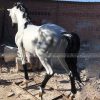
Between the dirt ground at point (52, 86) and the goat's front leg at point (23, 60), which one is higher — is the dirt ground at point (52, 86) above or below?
below

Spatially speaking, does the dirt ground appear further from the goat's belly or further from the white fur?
the goat's belly

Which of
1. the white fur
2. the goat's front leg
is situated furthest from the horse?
the goat's front leg

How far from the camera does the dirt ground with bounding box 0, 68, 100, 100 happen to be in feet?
26.8

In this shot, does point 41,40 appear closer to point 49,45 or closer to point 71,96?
point 49,45

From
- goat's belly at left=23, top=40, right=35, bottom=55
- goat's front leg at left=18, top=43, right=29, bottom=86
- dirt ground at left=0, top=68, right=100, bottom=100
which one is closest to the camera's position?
dirt ground at left=0, top=68, right=100, bottom=100

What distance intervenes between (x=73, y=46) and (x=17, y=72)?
251 centimetres

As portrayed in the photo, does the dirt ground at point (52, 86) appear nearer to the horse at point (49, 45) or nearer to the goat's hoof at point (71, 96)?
the goat's hoof at point (71, 96)

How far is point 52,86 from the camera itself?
8.90 metres

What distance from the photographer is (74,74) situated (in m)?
8.24

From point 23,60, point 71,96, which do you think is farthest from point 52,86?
point 23,60

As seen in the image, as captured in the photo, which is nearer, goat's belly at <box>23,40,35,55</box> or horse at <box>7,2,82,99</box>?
horse at <box>7,2,82,99</box>

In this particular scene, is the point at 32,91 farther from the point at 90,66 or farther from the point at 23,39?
Result: the point at 90,66

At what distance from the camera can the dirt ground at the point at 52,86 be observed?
322 inches

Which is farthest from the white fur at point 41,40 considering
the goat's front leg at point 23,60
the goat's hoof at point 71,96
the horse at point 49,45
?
the goat's hoof at point 71,96
